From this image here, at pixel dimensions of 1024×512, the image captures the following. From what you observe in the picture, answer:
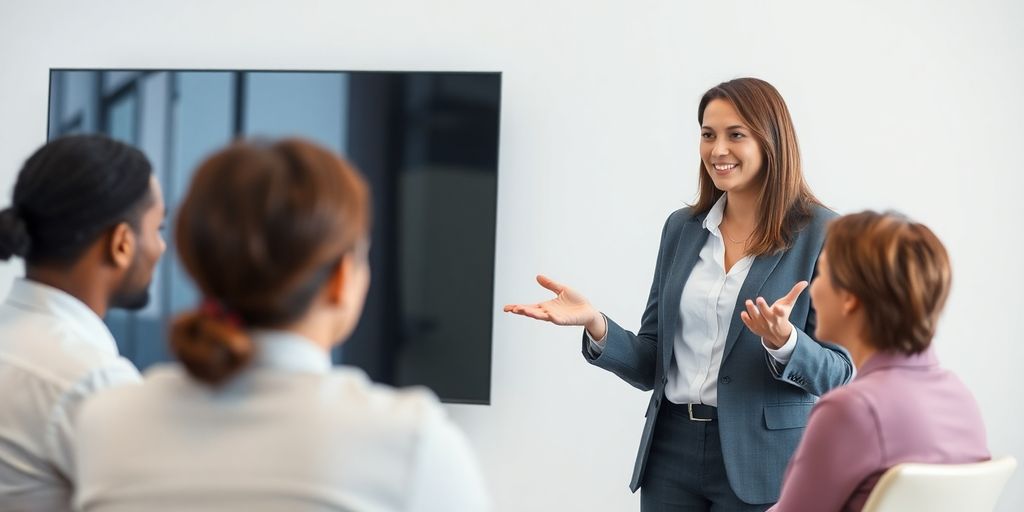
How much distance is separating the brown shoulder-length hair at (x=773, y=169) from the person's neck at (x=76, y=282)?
4.76ft

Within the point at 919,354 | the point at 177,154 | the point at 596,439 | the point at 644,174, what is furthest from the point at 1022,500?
the point at 177,154

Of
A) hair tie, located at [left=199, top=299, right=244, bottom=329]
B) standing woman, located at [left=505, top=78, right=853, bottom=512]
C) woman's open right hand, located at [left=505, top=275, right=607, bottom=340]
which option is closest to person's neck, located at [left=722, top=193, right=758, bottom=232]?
standing woman, located at [left=505, top=78, right=853, bottom=512]

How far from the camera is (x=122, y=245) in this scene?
1558 millimetres

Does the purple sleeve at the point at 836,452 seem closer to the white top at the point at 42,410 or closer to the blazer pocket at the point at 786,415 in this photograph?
the blazer pocket at the point at 786,415

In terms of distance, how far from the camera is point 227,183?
101 centimetres

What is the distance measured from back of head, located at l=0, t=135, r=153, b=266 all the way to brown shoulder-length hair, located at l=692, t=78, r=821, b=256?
1439mm

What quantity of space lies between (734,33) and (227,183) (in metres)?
2.88

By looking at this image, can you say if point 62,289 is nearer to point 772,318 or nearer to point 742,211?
point 772,318

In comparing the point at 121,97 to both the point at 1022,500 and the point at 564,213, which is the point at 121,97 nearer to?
the point at 564,213

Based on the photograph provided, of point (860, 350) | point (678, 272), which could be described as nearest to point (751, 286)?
point (678, 272)

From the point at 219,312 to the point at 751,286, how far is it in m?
1.56

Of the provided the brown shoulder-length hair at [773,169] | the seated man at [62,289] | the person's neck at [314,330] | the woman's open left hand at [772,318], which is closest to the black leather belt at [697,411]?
the woman's open left hand at [772,318]

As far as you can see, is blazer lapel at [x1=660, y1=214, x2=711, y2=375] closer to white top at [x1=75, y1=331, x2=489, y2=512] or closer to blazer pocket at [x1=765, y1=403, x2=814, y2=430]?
blazer pocket at [x1=765, y1=403, x2=814, y2=430]

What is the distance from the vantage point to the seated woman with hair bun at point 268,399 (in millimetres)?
986
